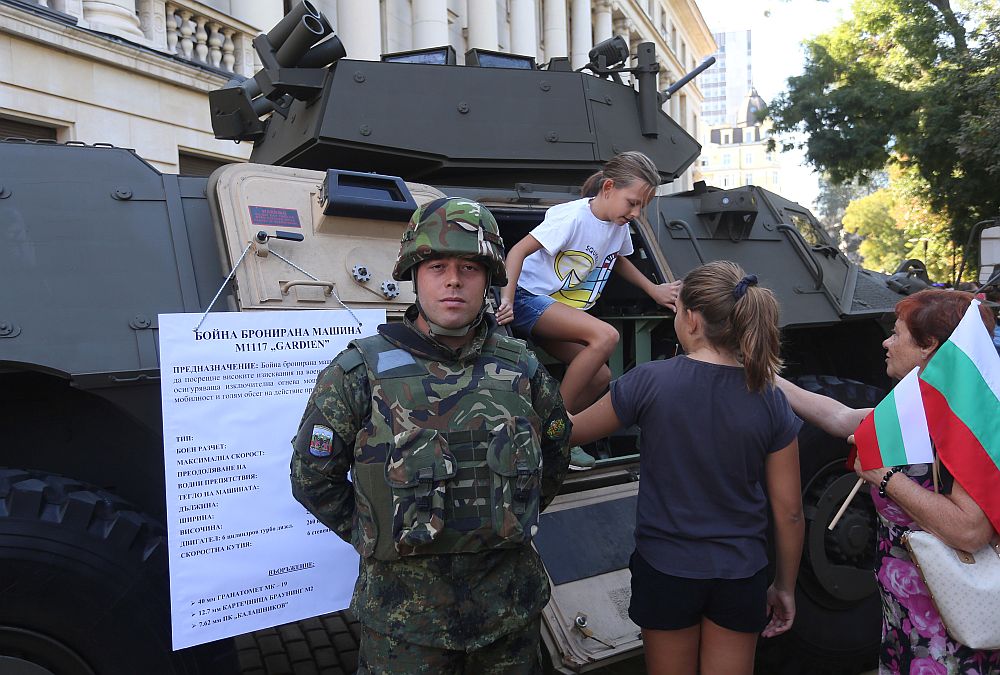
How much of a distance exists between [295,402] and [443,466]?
3.13ft

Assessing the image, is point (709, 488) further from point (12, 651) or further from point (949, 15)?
point (949, 15)

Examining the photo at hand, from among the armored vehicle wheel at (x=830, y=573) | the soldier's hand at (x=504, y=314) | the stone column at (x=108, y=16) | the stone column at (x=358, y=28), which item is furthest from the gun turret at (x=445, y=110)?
the stone column at (x=358, y=28)

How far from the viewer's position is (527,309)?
329 cm

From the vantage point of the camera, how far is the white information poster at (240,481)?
2.39m

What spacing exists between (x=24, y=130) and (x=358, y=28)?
245 inches

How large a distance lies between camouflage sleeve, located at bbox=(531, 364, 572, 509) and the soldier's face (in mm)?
264

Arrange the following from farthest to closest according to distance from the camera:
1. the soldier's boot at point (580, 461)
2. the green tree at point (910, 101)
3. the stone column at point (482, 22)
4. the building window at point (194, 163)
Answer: the stone column at point (482, 22) → the green tree at point (910, 101) → the building window at point (194, 163) → the soldier's boot at point (580, 461)

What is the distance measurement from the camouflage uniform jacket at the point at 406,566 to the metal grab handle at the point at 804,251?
2939 millimetres

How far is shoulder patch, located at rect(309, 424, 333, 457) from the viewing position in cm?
189

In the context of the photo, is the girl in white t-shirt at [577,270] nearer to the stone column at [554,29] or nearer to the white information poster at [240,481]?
the white information poster at [240,481]

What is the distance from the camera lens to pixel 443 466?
6.00ft


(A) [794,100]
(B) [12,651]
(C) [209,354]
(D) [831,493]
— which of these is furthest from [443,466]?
(A) [794,100]

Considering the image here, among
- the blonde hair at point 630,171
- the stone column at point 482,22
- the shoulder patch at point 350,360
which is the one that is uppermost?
the stone column at point 482,22

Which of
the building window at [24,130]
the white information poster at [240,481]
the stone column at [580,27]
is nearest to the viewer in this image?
the white information poster at [240,481]
